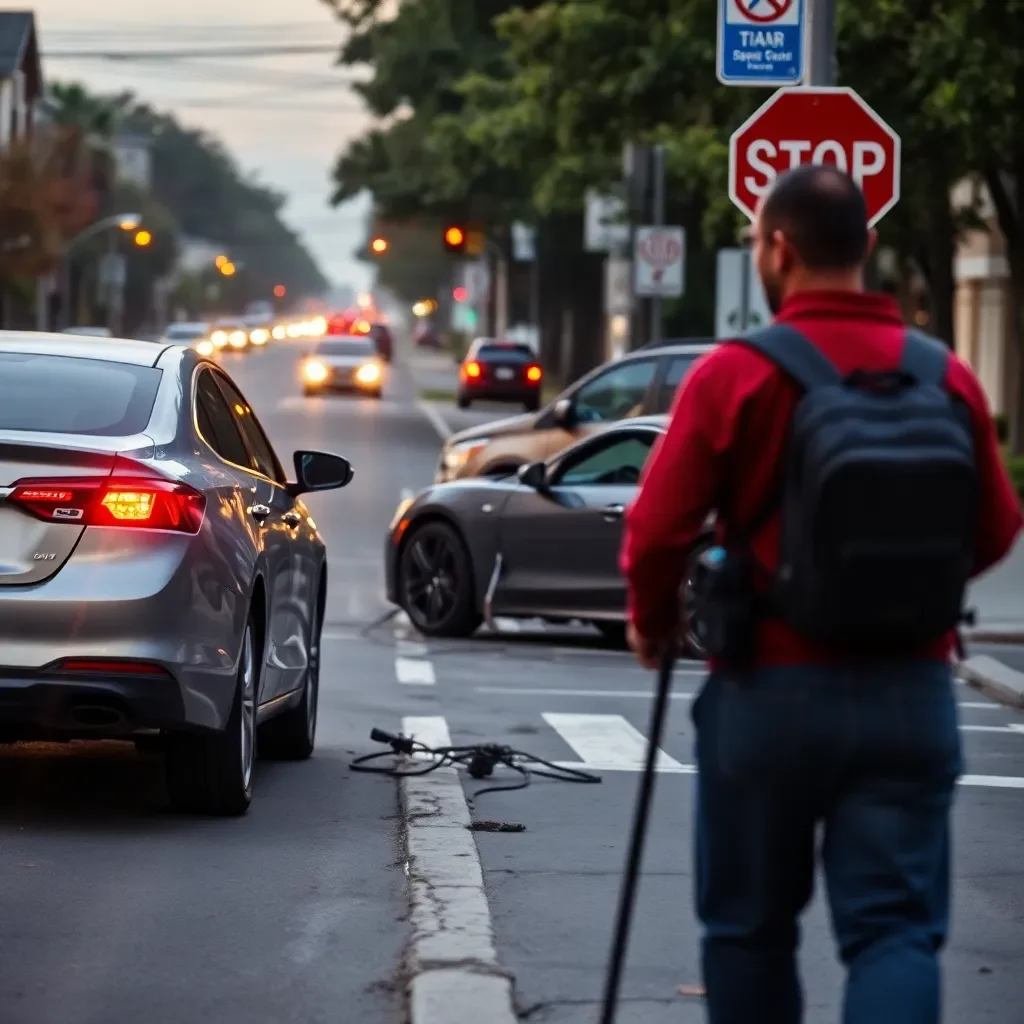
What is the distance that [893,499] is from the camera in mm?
4172

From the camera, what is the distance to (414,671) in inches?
550

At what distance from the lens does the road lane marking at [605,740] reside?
10.3 metres

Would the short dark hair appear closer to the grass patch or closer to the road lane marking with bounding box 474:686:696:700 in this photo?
the road lane marking with bounding box 474:686:696:700

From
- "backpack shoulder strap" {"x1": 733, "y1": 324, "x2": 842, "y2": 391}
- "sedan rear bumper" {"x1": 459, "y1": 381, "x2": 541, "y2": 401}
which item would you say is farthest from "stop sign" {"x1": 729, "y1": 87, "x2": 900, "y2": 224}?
"sedan rear bumper" {"x1": 459, "y1": 381, "x2": 541, "y2": 401}

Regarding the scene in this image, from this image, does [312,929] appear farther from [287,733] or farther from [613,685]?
[613,685]

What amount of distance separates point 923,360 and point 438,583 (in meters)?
11.7

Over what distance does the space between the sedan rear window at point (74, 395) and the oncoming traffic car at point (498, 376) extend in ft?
147

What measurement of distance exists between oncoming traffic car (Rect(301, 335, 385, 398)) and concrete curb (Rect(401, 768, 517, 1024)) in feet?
157

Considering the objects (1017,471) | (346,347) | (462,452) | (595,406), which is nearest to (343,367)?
(346,347)

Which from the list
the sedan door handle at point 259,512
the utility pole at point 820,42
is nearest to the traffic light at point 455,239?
the utility pole at point 820,42

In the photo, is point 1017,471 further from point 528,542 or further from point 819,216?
point 819,216

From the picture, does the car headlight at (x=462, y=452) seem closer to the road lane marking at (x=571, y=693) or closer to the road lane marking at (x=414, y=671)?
the road lane marking at (x=414, y=671)

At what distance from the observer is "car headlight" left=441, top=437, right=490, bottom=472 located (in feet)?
72.7

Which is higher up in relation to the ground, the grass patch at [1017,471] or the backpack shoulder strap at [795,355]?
the backpack shoulder strap at [795,355]
